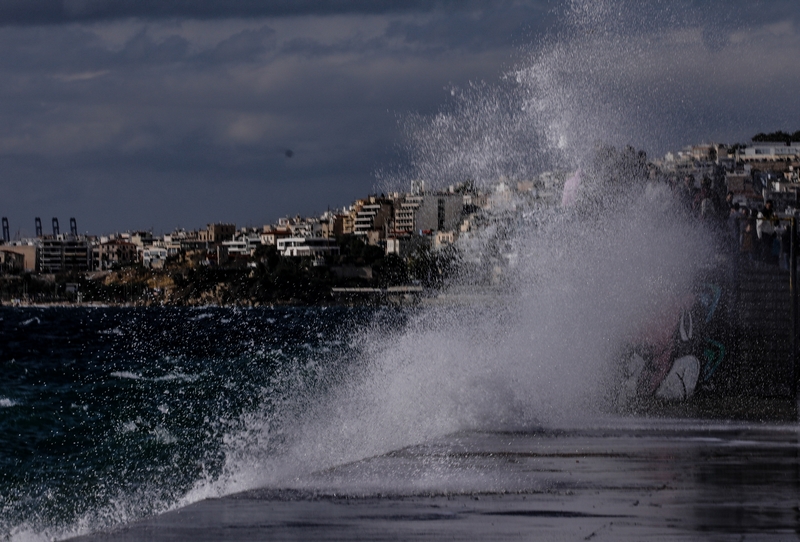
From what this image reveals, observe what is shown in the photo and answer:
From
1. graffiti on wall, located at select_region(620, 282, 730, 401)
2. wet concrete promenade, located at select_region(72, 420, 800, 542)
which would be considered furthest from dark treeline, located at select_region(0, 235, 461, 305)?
wet concrete promenade, located at select_region(72, 420, 800, 542)

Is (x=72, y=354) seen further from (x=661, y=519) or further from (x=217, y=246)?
(x=217, y=246)

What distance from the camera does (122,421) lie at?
22.4m

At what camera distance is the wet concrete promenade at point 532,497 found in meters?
8.73

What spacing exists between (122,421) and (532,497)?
46.6ft

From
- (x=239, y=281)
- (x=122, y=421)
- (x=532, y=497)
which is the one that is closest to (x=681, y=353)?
(x=532, y=497)

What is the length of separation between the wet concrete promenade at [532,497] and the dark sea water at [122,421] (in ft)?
10.2

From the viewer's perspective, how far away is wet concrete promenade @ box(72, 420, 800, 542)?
873cm

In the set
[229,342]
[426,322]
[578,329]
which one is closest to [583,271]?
[578,329]

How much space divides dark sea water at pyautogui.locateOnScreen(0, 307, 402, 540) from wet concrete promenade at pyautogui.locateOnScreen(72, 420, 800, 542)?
10.2ft

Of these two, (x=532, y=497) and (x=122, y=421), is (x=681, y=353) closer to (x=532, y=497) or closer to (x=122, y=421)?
(x=532, y=497)

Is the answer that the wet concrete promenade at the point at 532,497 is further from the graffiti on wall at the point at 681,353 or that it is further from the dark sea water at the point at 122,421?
the graffiti on wall at the point at 681,353

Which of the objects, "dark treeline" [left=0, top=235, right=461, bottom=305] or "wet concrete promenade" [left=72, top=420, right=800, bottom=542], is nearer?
"wet concrete promenade" [left=72, top=420, right=800, bottom=542]

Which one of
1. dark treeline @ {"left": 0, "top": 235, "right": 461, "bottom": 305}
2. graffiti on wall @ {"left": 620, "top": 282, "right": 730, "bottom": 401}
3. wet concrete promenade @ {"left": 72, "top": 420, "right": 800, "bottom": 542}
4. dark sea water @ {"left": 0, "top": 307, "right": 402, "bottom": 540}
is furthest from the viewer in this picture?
dark treeline @ {"left": 0, "top": 235, "right": 461, "bottom": 305}

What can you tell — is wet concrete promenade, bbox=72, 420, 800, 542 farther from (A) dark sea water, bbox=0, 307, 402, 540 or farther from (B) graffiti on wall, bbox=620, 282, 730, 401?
(B) graffiti on wall, bbox=620, 282, 730, 401
